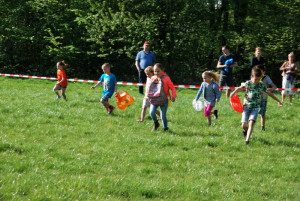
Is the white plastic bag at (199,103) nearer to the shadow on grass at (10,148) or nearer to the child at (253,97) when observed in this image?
the child at (253,97)

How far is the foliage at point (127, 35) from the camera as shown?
22.3 m

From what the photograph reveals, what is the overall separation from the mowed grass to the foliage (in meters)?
12.2

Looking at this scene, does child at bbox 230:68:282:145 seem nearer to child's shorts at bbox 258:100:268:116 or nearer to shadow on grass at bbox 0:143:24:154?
child's shorts at bbox 258:100:268:116

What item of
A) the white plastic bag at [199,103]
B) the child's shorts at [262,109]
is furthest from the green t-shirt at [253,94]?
the white plastic bag at [199,103]

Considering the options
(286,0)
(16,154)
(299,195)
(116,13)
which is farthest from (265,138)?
(286,0)

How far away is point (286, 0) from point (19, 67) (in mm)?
19293

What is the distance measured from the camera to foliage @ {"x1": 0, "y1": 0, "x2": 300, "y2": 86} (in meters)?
22.3

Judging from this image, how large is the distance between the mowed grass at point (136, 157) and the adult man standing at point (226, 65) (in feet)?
11.2

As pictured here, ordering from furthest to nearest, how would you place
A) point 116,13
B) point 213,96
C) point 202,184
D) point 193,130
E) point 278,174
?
point 116,13 < point 213,96 < point 193,130 < point 278,174 < point 202,184

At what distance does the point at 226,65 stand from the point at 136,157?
8137 millimetres

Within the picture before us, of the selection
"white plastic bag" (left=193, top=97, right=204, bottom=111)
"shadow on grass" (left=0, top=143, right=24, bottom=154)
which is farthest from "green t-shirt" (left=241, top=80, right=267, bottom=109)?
"shadow on grass" (left=0, top=143, right=24, bottom=154)

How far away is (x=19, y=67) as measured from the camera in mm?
25266

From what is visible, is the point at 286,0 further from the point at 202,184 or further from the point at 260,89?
the point at 202,184

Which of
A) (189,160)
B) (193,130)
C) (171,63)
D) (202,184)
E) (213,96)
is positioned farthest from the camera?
(171,63)
